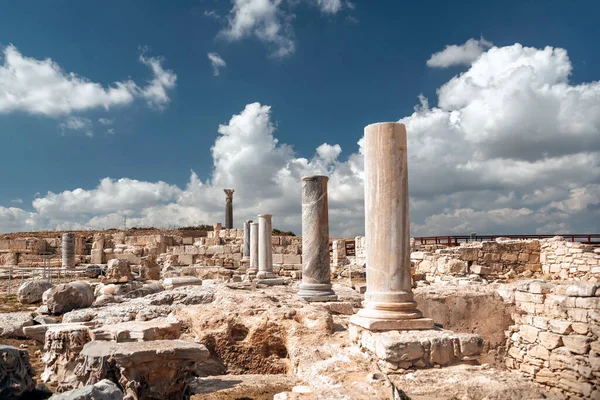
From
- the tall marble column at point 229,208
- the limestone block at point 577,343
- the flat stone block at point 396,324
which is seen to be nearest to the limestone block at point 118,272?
the flat stone block at point 396,324

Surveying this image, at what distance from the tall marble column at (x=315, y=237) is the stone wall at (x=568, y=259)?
1060 cm

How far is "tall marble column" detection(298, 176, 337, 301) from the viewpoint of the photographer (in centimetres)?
1048

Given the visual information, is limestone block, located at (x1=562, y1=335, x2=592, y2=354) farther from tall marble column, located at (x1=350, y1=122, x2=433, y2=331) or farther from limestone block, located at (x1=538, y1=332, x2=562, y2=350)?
tall marble column, located at (x1=350, y1=122, x2=433, y2=331)

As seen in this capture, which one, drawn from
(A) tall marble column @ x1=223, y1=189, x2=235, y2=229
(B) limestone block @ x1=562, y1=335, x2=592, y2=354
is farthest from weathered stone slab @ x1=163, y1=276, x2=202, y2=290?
(A) tall marble column @ x1=223, y1=189, x2=235, y2=229

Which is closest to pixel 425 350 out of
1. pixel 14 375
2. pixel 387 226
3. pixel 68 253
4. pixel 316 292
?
pixel 387 226

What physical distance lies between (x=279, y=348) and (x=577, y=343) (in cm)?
472

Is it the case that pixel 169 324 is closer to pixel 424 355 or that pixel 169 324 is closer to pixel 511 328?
pixel 424 355

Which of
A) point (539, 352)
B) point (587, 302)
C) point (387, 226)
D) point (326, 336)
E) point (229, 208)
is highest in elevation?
point (229, 208)

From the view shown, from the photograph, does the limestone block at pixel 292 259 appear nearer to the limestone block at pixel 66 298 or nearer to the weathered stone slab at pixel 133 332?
the limestone block at pixel 66 298

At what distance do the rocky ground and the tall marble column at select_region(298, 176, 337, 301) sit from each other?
53 centimetres

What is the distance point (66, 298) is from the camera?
10430mm

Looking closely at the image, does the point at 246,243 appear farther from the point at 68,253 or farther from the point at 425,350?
the point at 425,350

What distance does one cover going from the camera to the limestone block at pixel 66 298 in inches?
407

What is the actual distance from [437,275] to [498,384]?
38.0 ft
